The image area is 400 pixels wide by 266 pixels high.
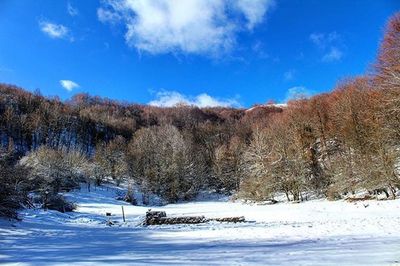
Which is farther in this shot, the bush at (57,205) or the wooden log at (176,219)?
the bush at (57,205)

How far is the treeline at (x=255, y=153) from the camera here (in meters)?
28.3

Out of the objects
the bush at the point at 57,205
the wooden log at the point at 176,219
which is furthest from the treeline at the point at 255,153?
the wooden log at the point at 176,219

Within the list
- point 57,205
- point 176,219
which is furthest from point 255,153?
point 176,219

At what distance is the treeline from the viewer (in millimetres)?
28266

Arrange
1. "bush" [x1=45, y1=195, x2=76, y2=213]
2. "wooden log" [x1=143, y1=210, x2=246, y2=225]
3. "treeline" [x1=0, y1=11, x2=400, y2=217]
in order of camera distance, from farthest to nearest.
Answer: "bush" [x1=45, y1=195, x2=76, y2=213], "treeline" [x1=0, y1=11, x2=400, y2=217], "wooden log" [x1=143, y1=210, x2=246, y2=225]

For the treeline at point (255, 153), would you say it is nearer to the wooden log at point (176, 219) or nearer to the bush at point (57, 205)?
the bush at point (57, 205)

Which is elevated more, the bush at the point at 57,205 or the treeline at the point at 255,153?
the treeline at the point at 255,153

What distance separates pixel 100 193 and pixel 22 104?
70.5 m

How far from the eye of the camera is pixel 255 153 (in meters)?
46.6

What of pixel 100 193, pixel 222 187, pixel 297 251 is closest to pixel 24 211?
pixel 297 251

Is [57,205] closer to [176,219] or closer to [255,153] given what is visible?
[176,219]

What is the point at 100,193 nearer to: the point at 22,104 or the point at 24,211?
the point at 24,211

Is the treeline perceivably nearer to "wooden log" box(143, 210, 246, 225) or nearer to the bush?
the bush

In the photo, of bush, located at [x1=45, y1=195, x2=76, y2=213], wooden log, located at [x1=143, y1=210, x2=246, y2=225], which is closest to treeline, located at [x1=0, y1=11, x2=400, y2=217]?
bush, located at [x1=45, y1=195, x2=76, y2=213]
